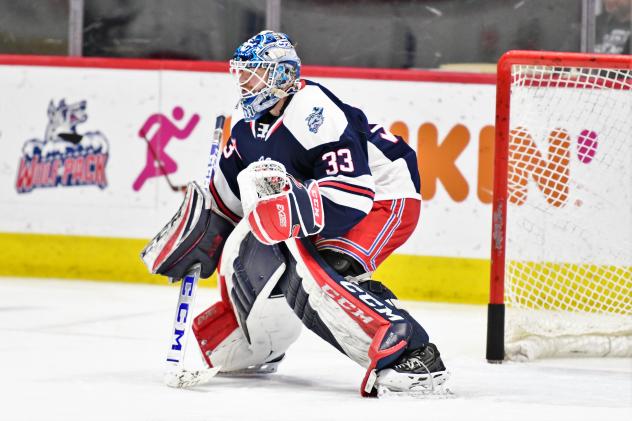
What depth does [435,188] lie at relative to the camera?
5.40 metres

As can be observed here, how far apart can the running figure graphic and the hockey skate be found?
275 centimetres

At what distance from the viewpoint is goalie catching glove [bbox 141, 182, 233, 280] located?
10.8 feet

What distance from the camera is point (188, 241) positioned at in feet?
10.8

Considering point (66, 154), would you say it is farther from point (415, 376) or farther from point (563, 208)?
point (415, 376)

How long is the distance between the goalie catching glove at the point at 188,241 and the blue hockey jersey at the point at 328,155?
96mm

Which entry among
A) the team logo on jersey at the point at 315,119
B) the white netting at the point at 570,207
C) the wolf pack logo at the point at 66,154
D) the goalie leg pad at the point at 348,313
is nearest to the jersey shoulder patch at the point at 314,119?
the team logo on jersey at the point at 315,119

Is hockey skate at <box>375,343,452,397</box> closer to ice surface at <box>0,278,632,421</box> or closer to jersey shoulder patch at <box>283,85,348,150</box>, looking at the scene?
ice surface at <box>0,278,632,421</box>

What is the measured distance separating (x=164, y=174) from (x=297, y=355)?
6.51 ft

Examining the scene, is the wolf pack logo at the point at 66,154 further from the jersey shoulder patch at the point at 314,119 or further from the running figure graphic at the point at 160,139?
the jersey shoulder patch at the point at 314,119

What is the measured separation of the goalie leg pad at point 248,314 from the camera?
10.8 ft

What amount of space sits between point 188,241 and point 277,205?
379 mm

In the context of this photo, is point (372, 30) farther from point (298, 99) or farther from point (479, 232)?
point (298, 99)

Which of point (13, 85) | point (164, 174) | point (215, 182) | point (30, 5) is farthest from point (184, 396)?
point (30, 5)

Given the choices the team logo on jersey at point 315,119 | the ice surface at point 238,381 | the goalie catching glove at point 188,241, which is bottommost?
the ice surface at point 238,381
